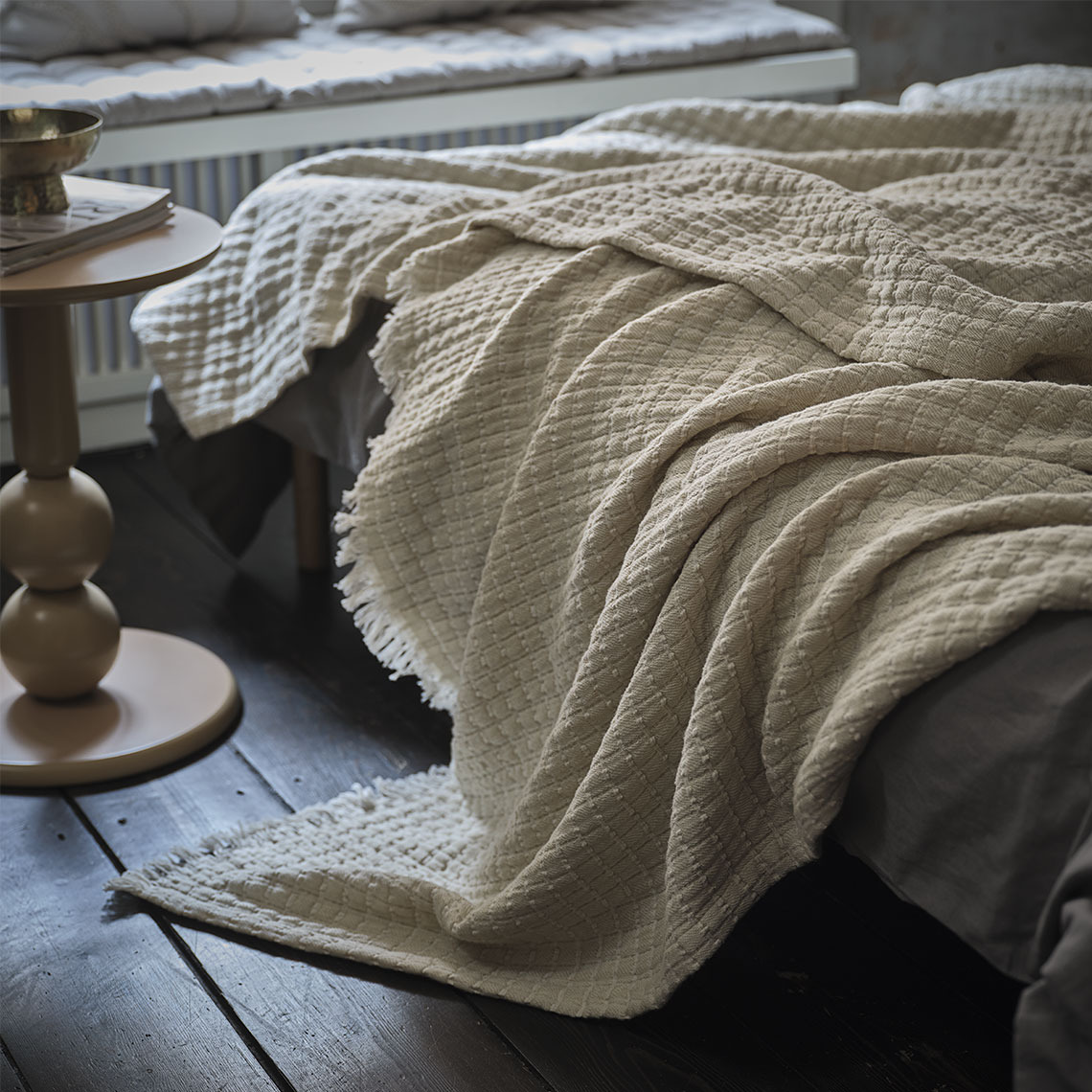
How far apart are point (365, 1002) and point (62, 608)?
548 mm

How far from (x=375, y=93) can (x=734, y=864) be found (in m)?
1.61

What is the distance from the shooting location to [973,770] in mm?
830

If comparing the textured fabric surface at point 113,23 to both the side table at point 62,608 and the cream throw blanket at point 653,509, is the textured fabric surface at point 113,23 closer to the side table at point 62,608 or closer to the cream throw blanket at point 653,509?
the cream throw blanket at point 653,509

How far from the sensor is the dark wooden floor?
1062 mm

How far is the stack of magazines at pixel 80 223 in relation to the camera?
4.11 ft

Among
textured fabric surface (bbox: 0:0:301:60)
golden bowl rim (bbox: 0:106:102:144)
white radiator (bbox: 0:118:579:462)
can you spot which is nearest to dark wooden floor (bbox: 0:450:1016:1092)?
golden bowl rim (bbox: 0:106:102:144)

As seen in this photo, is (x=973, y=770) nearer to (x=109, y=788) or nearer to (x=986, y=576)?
(x=986, y=576)

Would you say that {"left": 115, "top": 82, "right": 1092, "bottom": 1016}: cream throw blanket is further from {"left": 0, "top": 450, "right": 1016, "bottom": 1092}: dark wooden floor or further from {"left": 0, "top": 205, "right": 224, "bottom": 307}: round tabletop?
{"left": 0, "top": 205, "right": 224, "bottom": 307}: round tabletop

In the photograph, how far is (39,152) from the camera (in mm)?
1275

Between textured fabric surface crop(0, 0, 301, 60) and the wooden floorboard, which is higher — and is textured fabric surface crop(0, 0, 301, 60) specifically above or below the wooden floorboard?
above

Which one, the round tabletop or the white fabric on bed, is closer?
the round tabletop

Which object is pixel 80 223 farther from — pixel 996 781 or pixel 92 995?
pixel 996 781

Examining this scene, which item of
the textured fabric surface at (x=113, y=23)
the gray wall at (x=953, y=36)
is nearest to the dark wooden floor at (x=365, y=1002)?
the textured fabric surface at (x=113, y=23)

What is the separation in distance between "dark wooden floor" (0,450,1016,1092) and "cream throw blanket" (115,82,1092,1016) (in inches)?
1.5
